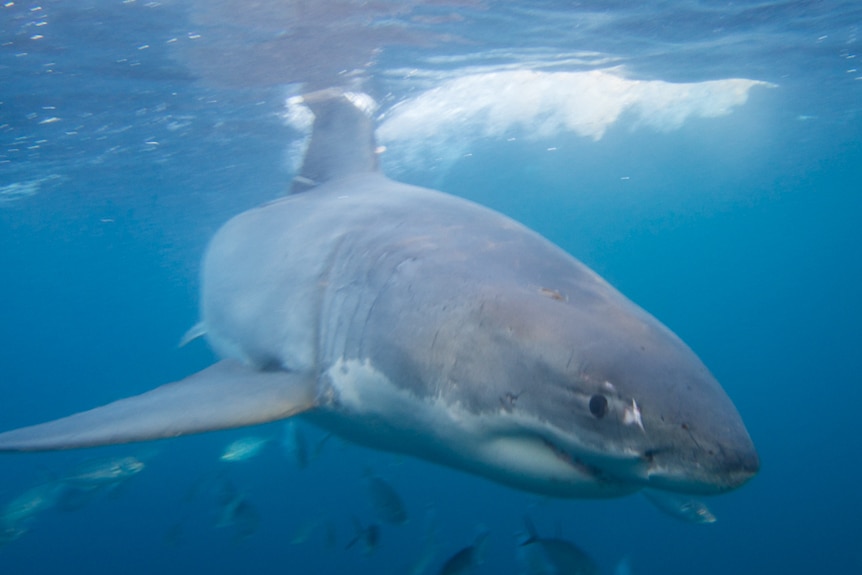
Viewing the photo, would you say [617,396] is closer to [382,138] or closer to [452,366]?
[452,366]

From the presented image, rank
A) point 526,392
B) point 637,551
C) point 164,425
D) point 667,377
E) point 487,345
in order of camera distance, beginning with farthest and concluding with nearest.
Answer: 1. point 637,551
2. point 164,425
3. point 487,345
4. point 526,392
5. point 667,377

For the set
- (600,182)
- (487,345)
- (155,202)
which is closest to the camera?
(487,345)

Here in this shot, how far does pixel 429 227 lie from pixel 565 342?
1.69m

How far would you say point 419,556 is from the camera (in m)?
7.60

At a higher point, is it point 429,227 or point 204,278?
point 429,227

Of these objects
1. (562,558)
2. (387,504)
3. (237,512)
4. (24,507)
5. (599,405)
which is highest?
(599,405)

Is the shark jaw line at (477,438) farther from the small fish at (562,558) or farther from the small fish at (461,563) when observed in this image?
the small fish at (461,563)

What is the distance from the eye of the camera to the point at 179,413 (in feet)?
10.2

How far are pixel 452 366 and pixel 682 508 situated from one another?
6.05 meters

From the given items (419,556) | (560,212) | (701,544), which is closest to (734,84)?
(701,544)

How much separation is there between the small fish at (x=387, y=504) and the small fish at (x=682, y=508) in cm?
300

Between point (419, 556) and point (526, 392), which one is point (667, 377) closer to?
point (526, 392)

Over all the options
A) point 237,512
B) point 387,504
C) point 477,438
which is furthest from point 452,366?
point 237,512

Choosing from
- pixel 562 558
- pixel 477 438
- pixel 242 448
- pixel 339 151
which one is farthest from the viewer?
pixel 242 448
